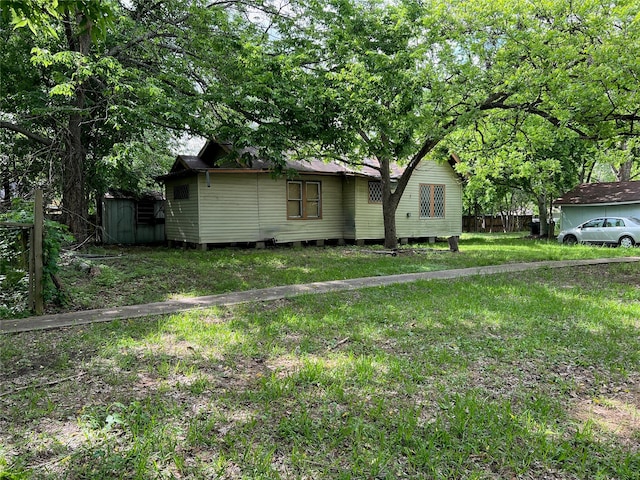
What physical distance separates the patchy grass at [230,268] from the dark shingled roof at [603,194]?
611 centimetres

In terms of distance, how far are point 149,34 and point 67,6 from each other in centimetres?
865

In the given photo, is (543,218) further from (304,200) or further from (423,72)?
(423,72)

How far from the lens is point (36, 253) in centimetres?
564

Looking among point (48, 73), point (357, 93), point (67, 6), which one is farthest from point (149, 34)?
point (67, 6)

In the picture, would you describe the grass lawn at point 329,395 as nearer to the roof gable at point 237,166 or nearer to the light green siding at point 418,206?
the roof gable at point 237,166

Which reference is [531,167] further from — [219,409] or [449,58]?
[219,409]

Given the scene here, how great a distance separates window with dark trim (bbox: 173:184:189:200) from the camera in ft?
48.8

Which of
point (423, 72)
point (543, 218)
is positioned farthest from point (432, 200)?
point (543, 218)

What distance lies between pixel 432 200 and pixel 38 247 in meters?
16.0

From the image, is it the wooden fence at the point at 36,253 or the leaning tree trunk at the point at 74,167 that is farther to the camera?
the leaning tree trunk at the point at 74,167

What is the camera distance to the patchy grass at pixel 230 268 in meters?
7.22

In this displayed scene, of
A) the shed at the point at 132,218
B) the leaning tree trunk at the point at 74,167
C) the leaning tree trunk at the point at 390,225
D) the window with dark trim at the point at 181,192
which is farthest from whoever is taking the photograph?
the shed at the point at 132,218

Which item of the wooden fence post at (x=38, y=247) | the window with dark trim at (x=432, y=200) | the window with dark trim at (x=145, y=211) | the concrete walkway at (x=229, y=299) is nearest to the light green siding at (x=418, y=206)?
the window with dark trim at (x=432, y=200)

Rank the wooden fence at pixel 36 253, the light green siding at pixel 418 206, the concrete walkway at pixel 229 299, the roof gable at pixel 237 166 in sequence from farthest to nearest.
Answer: the light green siding at pixel 418 206 → the roof gable at pixel 237 166 → the wooden fence at pixel 36 253 → the concrete walkway at pixel 229 299
